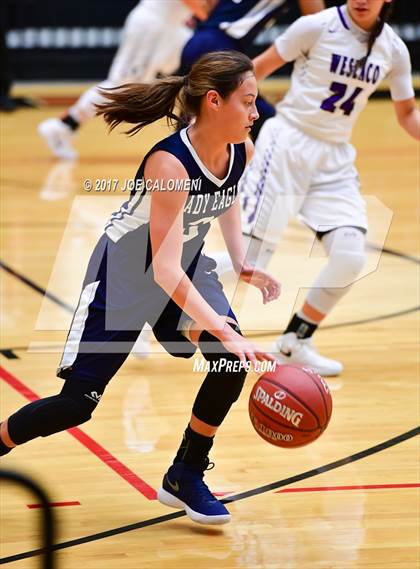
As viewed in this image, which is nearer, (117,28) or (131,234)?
(131,234)

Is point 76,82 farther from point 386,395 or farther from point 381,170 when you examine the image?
point 386,395

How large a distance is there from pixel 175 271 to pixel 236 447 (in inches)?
52.8

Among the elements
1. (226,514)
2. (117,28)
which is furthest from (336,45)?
(117,28)

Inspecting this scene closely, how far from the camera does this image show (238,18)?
24.0ft

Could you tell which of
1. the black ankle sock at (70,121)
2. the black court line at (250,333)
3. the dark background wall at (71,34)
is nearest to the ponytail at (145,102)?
the black court line at (250,333)

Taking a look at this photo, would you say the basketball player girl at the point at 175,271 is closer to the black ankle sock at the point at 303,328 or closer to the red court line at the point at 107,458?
the red court line at the point at 107,458

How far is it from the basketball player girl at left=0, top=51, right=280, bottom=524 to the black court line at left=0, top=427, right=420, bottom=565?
138 mm

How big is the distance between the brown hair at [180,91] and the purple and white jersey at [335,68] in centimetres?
169

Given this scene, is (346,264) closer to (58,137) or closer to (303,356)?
(303,356)

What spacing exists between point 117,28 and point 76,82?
0.87m

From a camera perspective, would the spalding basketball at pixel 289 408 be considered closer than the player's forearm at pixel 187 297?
No

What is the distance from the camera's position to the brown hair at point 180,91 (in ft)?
12.5

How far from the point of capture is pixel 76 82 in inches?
590

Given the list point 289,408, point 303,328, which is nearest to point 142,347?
point 303,328
